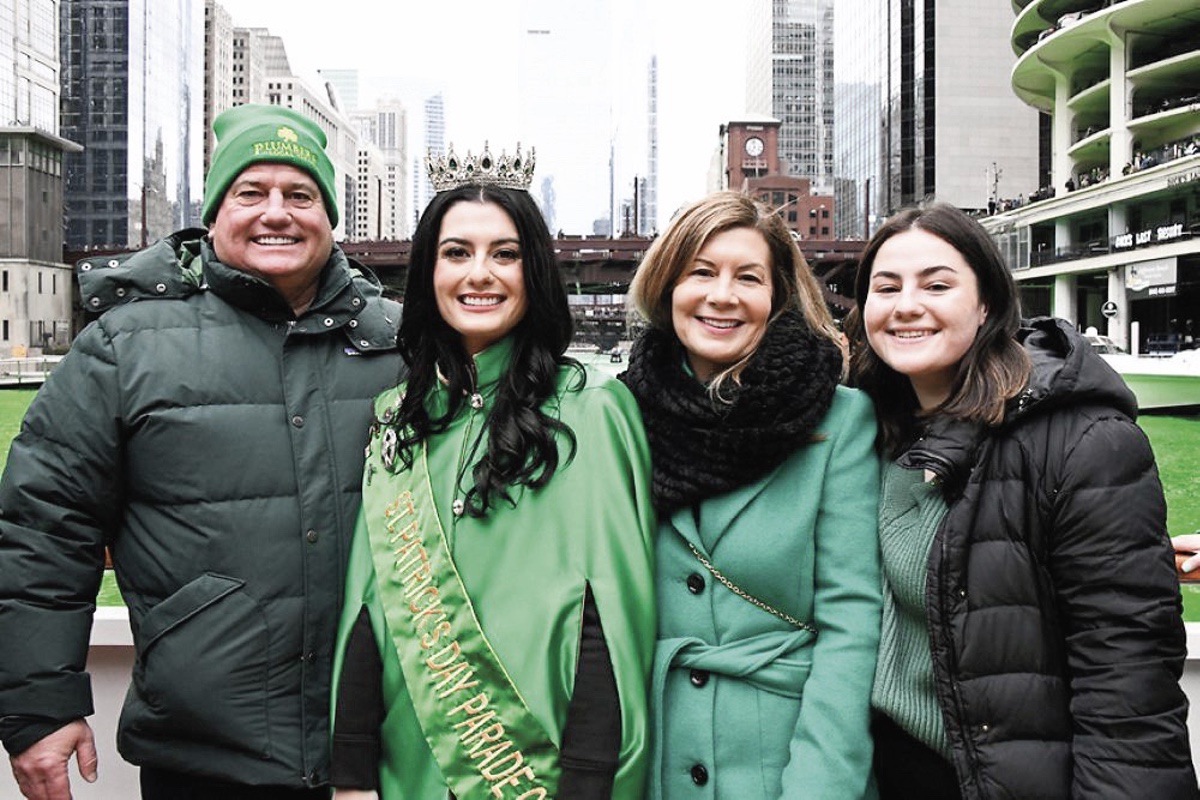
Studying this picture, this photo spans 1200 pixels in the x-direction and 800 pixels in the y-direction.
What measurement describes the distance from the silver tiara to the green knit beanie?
11.1 inches

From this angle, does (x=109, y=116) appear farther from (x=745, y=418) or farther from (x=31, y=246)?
(x=745, y=418)

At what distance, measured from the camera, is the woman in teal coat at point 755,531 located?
186cm

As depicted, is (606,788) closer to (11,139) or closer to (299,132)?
(299,132)

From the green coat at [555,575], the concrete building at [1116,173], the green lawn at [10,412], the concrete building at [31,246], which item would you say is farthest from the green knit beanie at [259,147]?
the concrete building at [31,246]

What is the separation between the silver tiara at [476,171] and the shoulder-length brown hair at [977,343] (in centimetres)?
83

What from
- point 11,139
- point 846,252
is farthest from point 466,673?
point 11,139

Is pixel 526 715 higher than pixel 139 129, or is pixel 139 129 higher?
pixel 139 129

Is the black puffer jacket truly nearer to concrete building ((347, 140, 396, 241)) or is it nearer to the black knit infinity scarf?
the black knit infinity scarf

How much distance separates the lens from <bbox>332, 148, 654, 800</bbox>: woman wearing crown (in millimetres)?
1820

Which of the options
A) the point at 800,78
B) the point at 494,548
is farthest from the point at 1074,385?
the point at 800,78

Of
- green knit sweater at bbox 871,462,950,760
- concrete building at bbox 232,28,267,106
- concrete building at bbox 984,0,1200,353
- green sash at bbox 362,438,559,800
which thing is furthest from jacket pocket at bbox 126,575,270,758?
concrete building at bbox 232,28,267,106

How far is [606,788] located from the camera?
5.69 ft

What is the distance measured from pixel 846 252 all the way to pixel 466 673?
39822 millimetres

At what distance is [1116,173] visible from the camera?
110 feet
